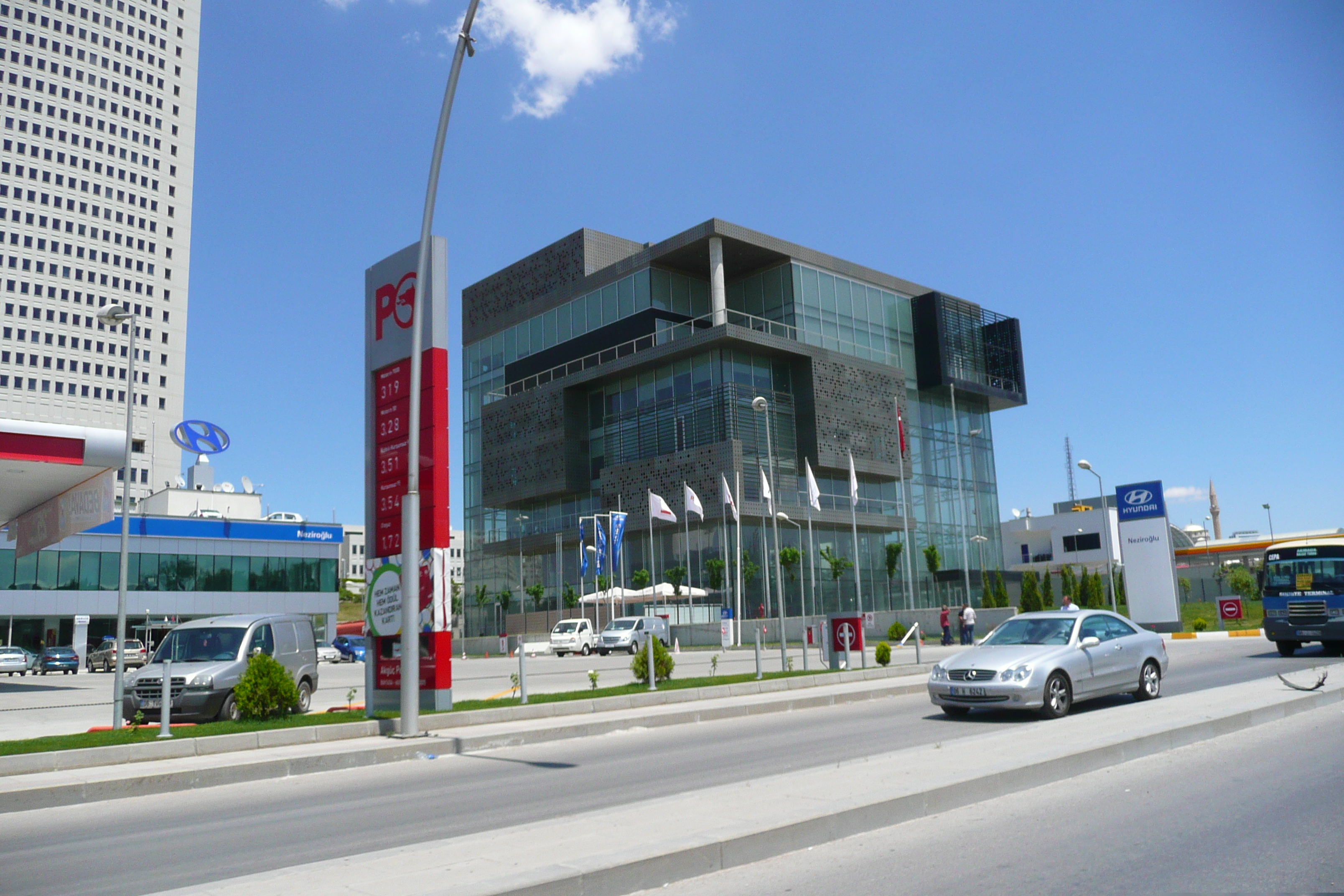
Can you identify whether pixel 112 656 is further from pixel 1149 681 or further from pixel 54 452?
pixel 1149 681

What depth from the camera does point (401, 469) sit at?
1742 cm

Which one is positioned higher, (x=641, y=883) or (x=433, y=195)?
(x=433, y=195)

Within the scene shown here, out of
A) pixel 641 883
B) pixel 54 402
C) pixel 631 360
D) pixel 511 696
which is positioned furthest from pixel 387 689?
pixel 54 402

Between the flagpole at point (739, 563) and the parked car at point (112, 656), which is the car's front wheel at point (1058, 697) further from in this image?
the parked car at point (112, 656)

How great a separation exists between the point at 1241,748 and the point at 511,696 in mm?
12842

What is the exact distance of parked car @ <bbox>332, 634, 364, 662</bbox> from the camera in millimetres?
56562

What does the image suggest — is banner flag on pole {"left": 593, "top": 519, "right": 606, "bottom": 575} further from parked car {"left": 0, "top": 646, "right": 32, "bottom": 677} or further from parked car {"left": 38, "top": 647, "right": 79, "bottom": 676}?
parked car {"left": 0, "top": 646, "right": 32, "bottom": 677}

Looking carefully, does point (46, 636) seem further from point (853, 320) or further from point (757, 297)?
point (853, 320)

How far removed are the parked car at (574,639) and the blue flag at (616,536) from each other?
12.0 feet

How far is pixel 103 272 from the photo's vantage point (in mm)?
114062

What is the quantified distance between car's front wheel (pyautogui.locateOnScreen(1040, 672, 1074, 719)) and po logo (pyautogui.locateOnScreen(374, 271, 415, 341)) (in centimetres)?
1178

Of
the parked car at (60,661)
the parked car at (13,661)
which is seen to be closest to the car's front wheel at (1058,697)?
the parked car at (13,661)

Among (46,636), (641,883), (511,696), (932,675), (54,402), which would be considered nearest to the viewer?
(641,883)

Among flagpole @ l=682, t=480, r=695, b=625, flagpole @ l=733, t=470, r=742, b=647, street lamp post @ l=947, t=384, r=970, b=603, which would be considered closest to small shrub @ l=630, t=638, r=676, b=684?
flagpole @ l=733, t=470, r=742, b=647
